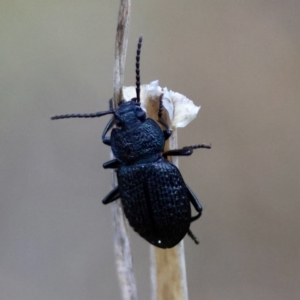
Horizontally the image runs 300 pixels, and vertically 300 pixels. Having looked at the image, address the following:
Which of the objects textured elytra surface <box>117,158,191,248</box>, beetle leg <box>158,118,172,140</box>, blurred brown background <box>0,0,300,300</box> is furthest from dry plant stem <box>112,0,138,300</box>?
blurred brown background <box>0,0,300,300</box>

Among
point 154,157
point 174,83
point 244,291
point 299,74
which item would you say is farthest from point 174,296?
point 299,74

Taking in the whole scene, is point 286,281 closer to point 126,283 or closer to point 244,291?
point 244,291

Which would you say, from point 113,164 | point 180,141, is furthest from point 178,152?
point 180,141

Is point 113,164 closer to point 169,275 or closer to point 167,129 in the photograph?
point 167,129

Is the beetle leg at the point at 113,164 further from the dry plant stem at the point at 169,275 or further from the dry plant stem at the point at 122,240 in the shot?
the dry plant stem at the point at 169,275

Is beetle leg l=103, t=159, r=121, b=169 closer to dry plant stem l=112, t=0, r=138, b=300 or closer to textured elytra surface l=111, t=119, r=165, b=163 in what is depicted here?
textured elytra surface l=111, t=119, r=165, b=163

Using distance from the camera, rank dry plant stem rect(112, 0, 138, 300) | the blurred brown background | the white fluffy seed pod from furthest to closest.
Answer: the blurred brown background
the white fluffy seed pod
dry plant stem rect(112, 0, 138, 300)

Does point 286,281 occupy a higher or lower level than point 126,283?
lower
